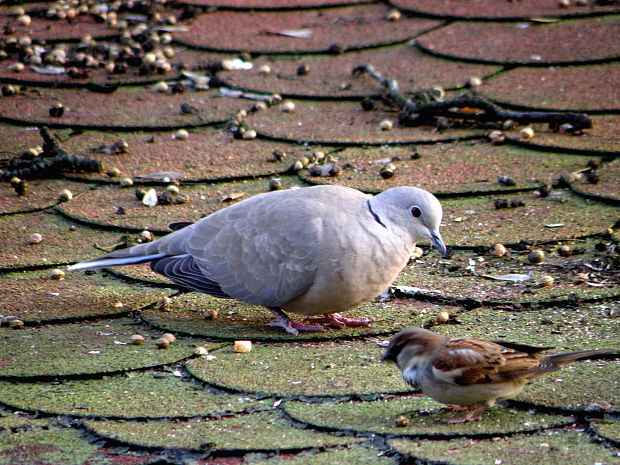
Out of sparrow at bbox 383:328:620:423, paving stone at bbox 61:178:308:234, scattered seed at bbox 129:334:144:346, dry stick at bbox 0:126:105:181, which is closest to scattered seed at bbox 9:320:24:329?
scattered seed at bbox 129:334:144:346

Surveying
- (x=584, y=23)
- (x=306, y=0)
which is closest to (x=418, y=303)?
(x=584, y=23)

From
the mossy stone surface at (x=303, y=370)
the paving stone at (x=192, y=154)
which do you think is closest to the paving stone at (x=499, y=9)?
the paving stone at (x=192, y=154)

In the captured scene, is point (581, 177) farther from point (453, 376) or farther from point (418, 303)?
point (453, 376)

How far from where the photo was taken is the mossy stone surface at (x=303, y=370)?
9.53 feet

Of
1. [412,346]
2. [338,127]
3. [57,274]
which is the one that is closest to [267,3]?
[338,127]

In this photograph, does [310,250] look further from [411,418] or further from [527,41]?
[527,41]

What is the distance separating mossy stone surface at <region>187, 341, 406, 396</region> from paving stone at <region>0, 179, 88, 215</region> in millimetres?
1826

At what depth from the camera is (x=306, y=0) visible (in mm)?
7547

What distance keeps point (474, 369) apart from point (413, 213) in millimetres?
937

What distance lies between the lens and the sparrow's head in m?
2.68

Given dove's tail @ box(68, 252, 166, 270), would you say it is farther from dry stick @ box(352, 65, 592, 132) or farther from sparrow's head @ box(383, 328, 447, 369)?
dry stick @ box(352, 65, 592, 132)

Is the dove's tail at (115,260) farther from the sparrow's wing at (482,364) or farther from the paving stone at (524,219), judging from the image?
the sparrow's wing at (482,364)

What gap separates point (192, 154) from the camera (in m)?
5.28

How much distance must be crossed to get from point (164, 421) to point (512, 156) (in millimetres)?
2778
